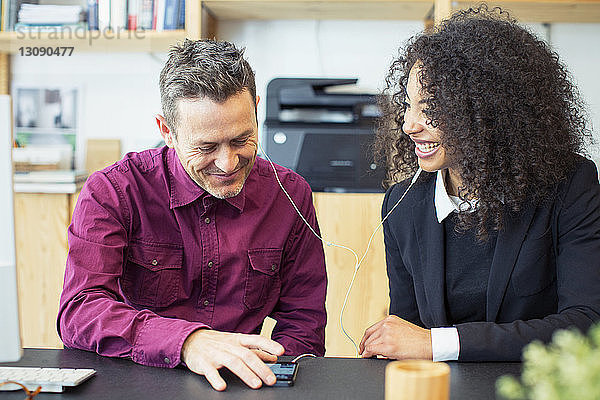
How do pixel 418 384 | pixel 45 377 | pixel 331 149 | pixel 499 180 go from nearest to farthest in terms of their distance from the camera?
pixel 418 384 → pixel 45 377 → pixel 499 180 → pixel 331 149

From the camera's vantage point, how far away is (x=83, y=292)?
4.00 ft

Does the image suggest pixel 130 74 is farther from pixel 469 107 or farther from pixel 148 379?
pixel 148 379

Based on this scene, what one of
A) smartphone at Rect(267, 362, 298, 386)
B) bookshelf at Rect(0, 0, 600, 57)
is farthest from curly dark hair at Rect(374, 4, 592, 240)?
bookshelf at Rect(0, 0, 600, 57)

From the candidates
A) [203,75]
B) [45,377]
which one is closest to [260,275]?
[203,75]

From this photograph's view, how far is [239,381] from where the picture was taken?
1.02 m

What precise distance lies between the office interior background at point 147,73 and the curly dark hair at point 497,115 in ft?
4.52

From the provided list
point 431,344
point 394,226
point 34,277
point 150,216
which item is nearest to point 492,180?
point 394,226

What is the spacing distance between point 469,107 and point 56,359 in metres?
0.90

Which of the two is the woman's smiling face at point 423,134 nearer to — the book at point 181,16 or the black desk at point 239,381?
the black desk at point 239,381

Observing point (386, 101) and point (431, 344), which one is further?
point (386, 101)

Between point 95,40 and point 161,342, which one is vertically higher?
point 95,40

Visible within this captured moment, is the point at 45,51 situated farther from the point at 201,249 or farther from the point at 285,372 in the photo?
the point at 285,372

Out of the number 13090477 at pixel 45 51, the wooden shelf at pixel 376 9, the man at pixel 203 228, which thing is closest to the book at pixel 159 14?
the wooden shelf at pixel 376 9

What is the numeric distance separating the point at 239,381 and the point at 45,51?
93.8 inches
